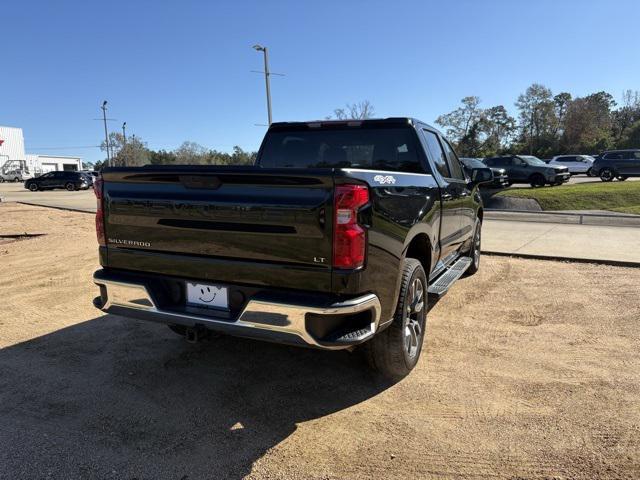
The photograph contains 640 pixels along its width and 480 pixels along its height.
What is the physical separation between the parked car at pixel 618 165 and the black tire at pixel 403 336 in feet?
89.7

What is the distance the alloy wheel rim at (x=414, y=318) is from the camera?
3460mm

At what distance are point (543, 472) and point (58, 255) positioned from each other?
820 centimetres

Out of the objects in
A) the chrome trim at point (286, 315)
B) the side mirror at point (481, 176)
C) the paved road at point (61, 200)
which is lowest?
the chrome trim at point (286, 315)

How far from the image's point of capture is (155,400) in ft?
10.7

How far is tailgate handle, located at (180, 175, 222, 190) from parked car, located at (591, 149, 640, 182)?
94.1ft

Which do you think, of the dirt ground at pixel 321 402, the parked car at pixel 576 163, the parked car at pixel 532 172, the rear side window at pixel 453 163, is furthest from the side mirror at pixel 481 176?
the parked car at pixel 576 163

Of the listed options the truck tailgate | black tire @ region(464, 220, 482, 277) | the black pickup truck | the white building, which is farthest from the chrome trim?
the white building

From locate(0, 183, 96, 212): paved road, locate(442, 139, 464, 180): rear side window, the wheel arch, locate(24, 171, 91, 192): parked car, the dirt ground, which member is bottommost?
the dirt ground

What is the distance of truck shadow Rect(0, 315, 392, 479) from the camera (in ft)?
8.51

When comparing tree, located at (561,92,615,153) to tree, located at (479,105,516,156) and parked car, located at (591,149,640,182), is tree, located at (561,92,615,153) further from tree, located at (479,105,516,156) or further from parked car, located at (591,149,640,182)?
parked car, located at (591,149,640,182)

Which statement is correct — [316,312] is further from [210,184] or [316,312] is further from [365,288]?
[210,184]

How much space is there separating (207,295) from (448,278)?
257 centimetres

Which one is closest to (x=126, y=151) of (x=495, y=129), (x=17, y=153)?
(x=17, y=153)

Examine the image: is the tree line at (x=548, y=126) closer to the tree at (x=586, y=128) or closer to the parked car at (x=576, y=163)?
the tree at (x=586, y=128)
